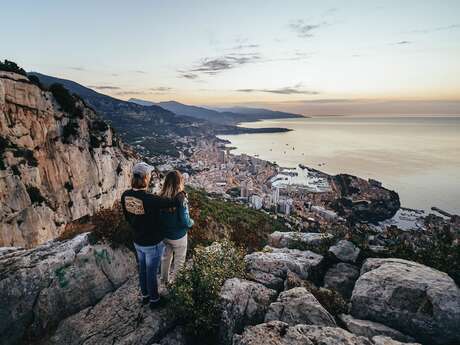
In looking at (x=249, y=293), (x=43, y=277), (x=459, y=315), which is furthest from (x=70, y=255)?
(x=459, y=315)

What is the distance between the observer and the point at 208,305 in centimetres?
456

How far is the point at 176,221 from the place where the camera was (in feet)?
15.5

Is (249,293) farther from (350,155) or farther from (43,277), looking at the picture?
(350,155)

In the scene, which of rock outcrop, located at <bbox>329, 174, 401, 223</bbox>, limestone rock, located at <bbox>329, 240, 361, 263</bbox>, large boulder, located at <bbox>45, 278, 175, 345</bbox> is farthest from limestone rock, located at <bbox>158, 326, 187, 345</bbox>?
rock outcrop, located at <bbox>329, 174, 401, 223</bbox>

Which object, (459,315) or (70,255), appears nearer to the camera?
(459,315)

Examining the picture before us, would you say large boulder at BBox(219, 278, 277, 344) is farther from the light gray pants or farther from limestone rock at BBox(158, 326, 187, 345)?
the light gray pants

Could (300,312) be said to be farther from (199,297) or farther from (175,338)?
(175,338)

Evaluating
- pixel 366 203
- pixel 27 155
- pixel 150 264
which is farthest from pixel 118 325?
pixel 366 203

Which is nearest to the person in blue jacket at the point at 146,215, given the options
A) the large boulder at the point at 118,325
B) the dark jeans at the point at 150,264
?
the dark jeans at the point at 150,264

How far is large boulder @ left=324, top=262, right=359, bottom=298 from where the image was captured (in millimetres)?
6463

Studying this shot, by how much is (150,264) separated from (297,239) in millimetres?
6424

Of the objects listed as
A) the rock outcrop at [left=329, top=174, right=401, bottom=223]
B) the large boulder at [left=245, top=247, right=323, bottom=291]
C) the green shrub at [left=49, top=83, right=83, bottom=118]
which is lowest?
the rock outcrop at [left=329, top=174, right=401, bottom=223]

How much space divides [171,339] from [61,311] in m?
2.46

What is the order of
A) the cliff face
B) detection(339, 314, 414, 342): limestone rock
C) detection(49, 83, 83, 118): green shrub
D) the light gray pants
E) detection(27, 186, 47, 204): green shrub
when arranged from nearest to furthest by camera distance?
detection(339, 314, 414, 342): limestone rock → the light gray pants → the cliff face → detection(27, 186, 47, 204): green shrub → detection(49, 83, 83, 118): green shrub
